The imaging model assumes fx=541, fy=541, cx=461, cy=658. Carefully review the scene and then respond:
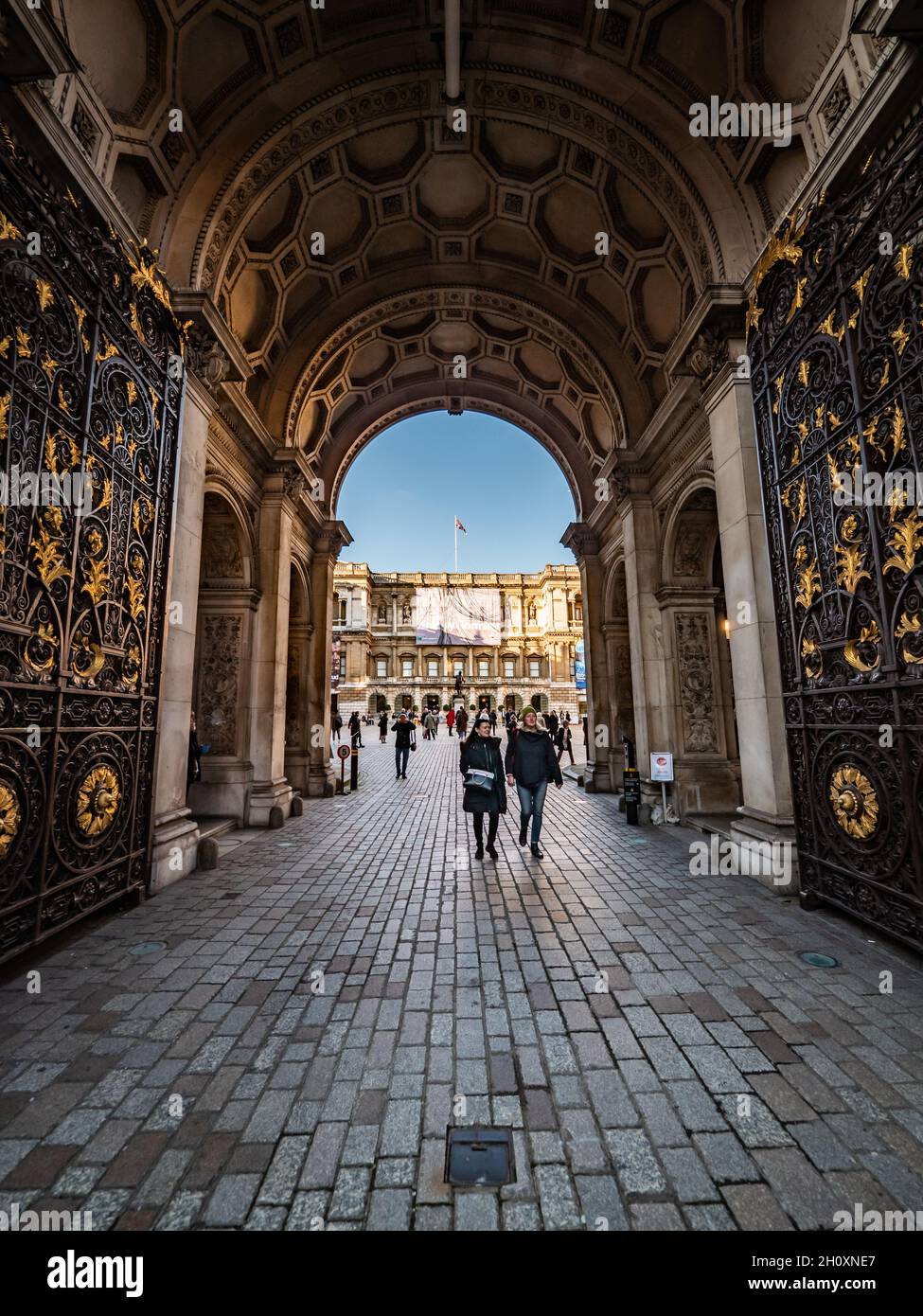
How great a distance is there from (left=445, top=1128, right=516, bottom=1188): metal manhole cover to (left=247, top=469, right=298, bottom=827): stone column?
8.53 metres

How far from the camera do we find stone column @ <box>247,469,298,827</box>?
34.6 feet

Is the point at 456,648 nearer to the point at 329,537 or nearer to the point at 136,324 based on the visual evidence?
the point at 329,537

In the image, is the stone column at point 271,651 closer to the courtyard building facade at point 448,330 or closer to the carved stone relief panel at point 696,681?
the courtyard building facade at point 448,330

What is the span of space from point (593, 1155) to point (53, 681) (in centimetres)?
512

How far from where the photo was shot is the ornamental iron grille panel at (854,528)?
425cm

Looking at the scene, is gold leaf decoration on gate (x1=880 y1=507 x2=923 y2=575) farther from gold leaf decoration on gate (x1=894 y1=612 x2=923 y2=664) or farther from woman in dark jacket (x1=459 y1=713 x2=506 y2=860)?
woman in dark jacket (x1=459 y1=713 x2=506 y2=860)

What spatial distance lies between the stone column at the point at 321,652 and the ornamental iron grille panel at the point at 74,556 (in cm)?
785

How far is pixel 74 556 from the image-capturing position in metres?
4.93

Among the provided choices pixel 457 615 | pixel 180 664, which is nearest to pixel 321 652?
pixel 180 664

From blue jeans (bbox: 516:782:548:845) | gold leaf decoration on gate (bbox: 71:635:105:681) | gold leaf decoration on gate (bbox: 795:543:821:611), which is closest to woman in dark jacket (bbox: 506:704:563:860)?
blue jeans (bbox: 516:782:548:845)

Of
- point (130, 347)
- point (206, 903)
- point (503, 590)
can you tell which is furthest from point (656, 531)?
point (503, 590)

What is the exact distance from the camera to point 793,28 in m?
6.17

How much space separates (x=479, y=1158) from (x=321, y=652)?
13079 millimetres

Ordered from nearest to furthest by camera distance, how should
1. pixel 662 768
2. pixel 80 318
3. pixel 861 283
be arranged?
pixel 861 283
pixel 80 318
pixel 662 768
